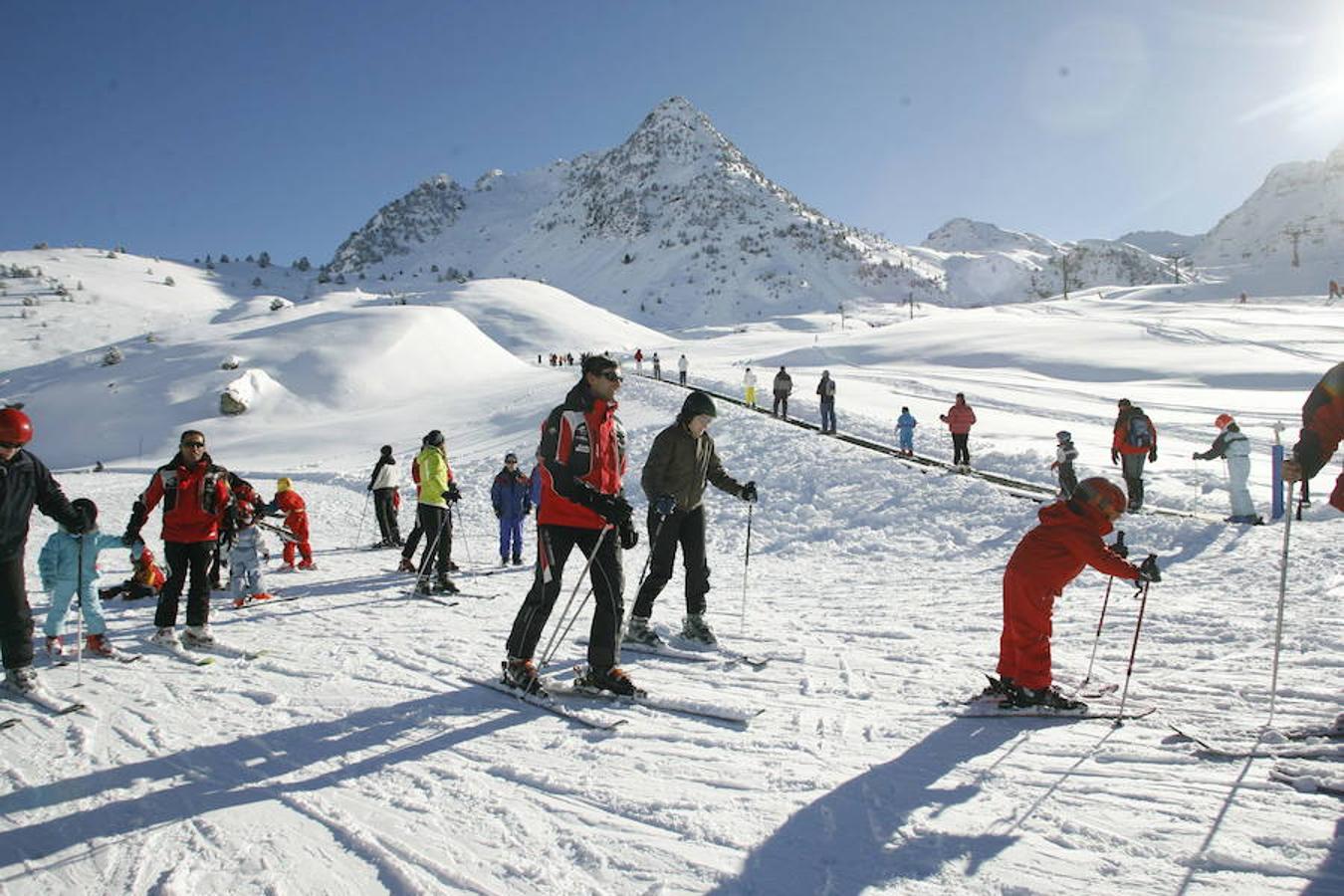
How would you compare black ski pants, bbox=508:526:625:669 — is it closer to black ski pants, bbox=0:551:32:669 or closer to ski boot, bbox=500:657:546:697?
ski boot, bbox=500:657:546:697

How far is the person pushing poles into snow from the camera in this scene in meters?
5.86

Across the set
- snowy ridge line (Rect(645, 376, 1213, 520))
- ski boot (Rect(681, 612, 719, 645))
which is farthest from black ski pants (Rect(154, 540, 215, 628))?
snowy ridge line (Rect(645, 376, 1213, 520))

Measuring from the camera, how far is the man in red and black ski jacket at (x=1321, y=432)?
3.71 m

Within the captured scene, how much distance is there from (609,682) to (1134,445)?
30.1ft

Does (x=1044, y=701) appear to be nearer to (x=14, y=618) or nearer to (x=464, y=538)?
(x=14, y=618)

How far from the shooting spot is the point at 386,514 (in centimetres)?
1203

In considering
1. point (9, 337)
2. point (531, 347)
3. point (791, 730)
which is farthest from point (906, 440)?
point (9, 337)

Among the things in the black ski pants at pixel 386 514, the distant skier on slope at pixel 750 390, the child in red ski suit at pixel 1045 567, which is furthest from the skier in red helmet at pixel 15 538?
the distant skier on slope at pixel 750 390

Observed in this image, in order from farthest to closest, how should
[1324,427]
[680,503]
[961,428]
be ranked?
[961,428] < [680,503] < [1324,427]

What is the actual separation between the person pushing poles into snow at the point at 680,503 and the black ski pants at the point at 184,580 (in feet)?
11.4

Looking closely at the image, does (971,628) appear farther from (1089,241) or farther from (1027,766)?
(1089,241)

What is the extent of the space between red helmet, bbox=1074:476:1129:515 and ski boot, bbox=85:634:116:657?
6.88m

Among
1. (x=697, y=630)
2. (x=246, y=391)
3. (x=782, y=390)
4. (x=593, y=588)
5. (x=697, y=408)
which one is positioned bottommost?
(x=697, y=630)

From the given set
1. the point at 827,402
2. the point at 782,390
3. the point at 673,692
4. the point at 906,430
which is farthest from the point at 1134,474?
the point at 782,390
